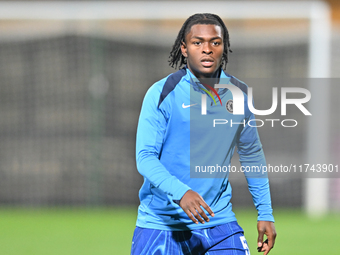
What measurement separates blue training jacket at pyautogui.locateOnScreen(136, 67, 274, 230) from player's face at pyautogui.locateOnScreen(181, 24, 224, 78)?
2.9 inches

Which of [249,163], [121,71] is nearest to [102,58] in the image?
[121,71]

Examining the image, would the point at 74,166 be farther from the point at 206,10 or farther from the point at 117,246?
the point at 206,10

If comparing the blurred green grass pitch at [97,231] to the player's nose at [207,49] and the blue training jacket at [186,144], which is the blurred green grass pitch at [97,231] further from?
the player's nose at [207,49]

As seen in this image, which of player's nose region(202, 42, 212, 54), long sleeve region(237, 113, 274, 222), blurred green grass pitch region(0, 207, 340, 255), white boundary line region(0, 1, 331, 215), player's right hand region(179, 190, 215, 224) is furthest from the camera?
white boundary line region(0, 1, 331, 215)

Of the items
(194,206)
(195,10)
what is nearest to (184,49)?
(194,206)

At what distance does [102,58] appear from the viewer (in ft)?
25.0

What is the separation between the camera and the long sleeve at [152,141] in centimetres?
230

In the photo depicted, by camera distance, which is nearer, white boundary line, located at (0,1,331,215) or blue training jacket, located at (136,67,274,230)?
blue training jacket, located at (136,67,274,230)

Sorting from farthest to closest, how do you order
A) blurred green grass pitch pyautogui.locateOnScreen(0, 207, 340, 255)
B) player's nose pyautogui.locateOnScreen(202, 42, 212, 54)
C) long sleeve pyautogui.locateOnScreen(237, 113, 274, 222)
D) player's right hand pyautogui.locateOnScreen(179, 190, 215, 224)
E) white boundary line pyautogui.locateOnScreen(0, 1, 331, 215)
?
white boundary line pyautogui.locateOnScreen(0, 1, 331, 215) → blurred green grass pitch pyautogui.locateOnScreen(0, 207, 340, 255) → long sleeve pyautogui.locateOnScreen(237, 113, 274, 222) → player's nose pyautogui.locateOnScreen(202, 42, 212, 54) → player's right hand pyautogui.locateOnScreen(179, 190, 215, 224)

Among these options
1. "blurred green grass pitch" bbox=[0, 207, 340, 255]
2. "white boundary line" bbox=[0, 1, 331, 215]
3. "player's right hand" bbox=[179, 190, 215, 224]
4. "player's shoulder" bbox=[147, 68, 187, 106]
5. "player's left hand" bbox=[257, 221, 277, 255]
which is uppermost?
"white boundary line" bbox=[0, 1, 331, 215]

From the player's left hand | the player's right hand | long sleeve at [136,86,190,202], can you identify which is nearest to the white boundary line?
the player's left hand

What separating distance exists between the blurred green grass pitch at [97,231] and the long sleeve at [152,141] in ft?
9.86

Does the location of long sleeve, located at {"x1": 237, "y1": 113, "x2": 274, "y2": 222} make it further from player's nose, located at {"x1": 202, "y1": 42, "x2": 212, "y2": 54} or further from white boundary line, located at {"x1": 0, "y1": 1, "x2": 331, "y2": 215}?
white boundary line, located at {"x1": 0, "y1": 1, "x2": 331, "y2": 215}

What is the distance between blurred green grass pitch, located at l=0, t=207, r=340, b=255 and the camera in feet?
17.7
